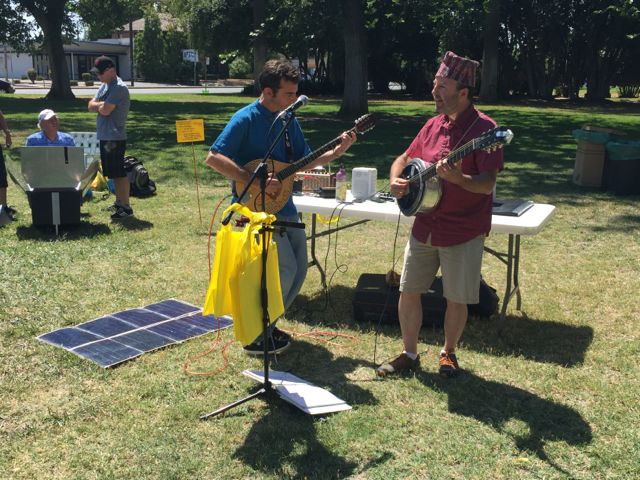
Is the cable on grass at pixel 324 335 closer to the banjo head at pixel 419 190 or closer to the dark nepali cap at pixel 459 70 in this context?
the banjo head at pixel 419 190

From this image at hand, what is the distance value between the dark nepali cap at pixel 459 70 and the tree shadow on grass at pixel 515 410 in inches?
71.1

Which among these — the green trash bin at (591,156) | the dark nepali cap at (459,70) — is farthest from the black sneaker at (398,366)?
the green trash bin at (591,156)

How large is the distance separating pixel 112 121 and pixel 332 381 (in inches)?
209

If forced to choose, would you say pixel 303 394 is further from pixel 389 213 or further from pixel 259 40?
pixel 259 40

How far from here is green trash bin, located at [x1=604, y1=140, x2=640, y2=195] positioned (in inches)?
400

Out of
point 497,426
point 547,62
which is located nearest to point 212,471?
point 497,426

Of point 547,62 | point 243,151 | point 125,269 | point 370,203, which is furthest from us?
point 547,62

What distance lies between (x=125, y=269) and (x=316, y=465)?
12.3 feet

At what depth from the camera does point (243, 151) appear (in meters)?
4.36

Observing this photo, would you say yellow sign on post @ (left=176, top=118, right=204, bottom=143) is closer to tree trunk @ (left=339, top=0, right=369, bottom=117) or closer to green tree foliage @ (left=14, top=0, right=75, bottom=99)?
tree trunk @ (left=339, top=0, right=369, bottom=117)

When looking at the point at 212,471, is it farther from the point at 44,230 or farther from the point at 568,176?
the point at 568,176

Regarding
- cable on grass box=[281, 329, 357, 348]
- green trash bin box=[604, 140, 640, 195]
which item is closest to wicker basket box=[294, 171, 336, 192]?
cable on grass box=[281, 329, 357, 348]

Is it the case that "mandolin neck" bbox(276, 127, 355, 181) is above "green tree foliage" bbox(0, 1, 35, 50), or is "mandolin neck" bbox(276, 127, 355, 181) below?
below

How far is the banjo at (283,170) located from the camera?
168 inches
